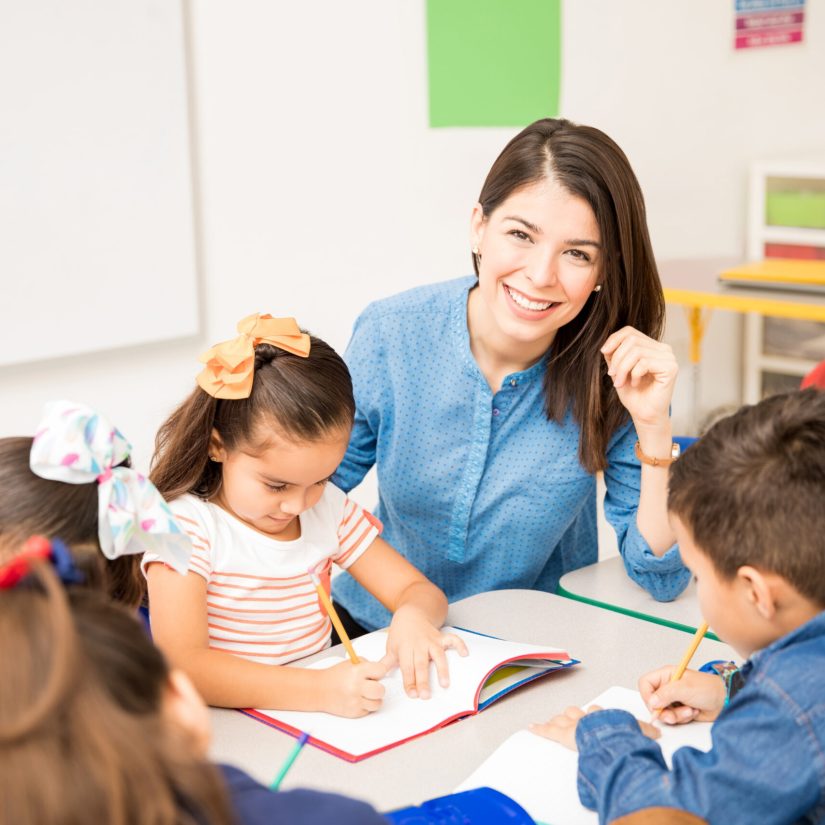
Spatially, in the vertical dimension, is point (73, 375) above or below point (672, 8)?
below

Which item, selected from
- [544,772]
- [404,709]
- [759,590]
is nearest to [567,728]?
[544,772]

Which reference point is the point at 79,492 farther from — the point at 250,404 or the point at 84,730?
the point at 84,730

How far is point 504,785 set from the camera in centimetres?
105

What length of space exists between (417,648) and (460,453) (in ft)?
1.55

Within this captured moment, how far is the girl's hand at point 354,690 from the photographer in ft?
3.87

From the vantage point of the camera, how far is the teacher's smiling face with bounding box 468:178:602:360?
1.54 meters

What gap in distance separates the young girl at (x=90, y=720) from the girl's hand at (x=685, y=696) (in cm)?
66

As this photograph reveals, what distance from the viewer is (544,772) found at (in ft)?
3.52

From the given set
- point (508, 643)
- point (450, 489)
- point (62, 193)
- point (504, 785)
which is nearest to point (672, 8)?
point (62, 193)

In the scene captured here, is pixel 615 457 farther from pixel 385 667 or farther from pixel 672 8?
pixel 672 8

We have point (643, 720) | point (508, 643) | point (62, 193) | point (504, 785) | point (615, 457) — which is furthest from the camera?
point (62, 193)

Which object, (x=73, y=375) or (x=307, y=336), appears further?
(x=73, y=375)

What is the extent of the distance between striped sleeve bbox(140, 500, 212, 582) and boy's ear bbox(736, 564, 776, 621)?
0.62 metres

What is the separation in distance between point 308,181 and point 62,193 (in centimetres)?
67
